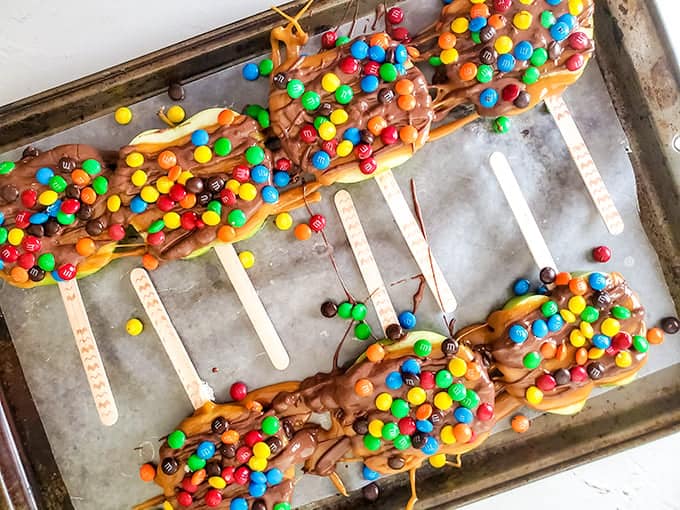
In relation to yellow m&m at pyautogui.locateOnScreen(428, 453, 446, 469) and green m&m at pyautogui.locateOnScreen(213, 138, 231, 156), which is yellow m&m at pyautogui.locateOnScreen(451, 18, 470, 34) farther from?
yellow m&m at pyautogui.locateOnScreen(428, 453, 446, 469)

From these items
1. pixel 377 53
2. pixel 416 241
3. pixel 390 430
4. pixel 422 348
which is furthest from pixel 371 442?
pixel 377 53

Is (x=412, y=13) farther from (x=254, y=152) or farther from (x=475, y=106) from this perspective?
(x=254, y=152)

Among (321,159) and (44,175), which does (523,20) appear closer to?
(321,159)

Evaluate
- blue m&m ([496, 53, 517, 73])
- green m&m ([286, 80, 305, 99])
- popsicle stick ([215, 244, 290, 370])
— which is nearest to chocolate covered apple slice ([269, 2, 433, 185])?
green m&m ([286, 80, 305, 99])

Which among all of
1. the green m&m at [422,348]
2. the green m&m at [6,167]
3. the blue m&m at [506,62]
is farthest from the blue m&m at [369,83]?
the green m&m at [6,167]

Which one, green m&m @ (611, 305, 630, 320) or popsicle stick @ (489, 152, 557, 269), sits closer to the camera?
green m&m @ (611, 305, 630, 320)

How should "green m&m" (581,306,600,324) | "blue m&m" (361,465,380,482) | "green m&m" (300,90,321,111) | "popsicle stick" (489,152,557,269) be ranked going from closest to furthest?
"green m&m" (300,90,321,111) → "green m&m" (581,306,600,324) → "blue m&m" (361,465,380,482) → "popsicle stick" (489,152,557,269)

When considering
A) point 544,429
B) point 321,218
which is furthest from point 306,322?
point 544,429
